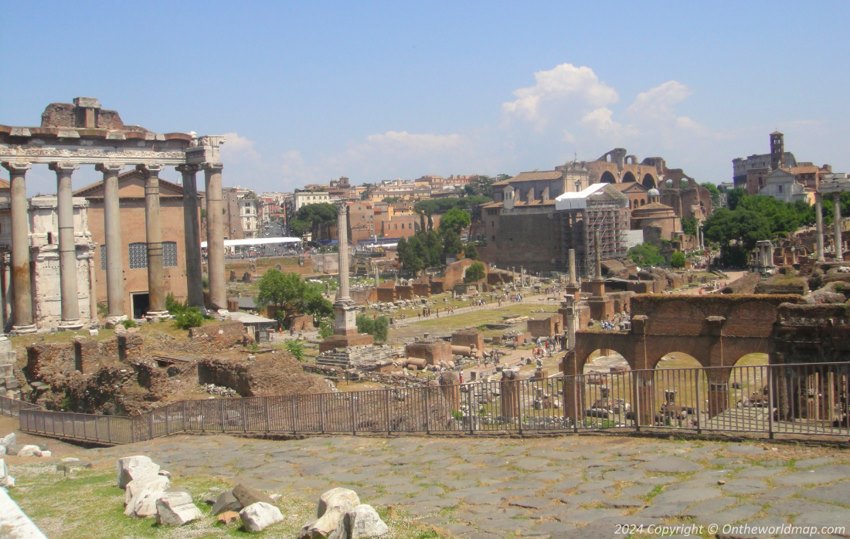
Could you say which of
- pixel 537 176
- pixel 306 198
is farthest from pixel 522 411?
pixel 306 198

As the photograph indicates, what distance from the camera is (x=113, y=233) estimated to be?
25000 millimetres

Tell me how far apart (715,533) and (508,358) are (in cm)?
3519

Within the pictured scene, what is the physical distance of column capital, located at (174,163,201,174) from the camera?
2581 centimetres

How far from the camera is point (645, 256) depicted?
9038 cm

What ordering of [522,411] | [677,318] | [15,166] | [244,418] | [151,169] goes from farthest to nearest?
[677,318], [151,169], [15,166], [244,418], [522,411]

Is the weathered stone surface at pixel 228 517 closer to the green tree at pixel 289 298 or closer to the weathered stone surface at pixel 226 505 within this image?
the weathered stone surface at pixel 226 505

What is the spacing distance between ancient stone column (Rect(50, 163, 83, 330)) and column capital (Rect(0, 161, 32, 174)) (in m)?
0.73

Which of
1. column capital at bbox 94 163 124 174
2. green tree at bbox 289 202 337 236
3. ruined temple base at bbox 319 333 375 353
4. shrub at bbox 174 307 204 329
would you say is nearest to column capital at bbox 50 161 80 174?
column capital at bbox 94 163 124 174

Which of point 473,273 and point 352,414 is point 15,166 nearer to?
point 352,414

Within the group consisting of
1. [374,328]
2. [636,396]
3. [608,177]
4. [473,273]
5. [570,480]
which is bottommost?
[374,328]

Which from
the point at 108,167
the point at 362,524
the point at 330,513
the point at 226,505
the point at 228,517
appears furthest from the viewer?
the point at 108,167

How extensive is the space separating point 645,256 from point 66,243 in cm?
7331

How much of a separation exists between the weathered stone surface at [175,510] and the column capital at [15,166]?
17.9m

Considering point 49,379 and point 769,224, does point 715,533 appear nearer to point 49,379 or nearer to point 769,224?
point 49,379
